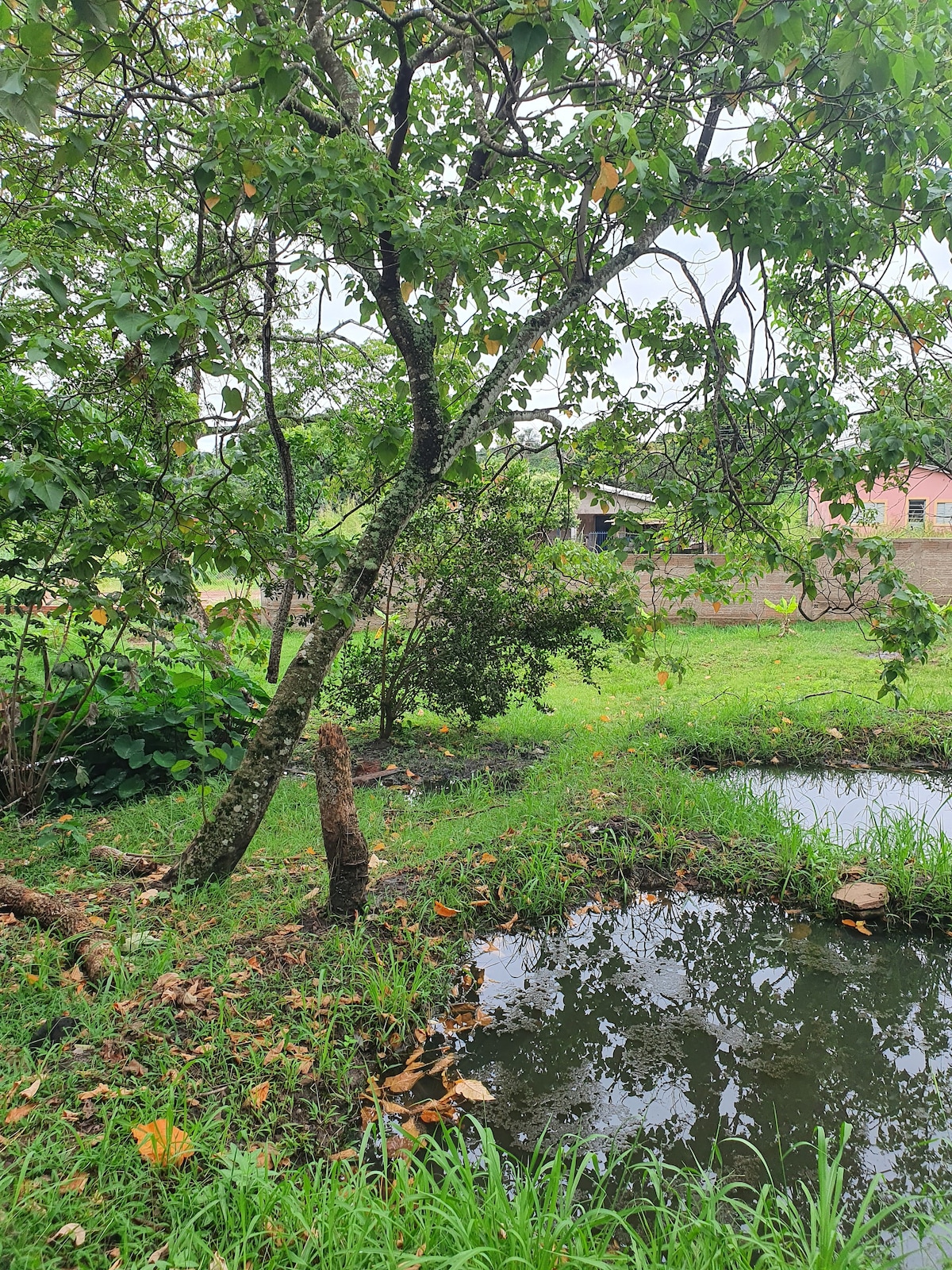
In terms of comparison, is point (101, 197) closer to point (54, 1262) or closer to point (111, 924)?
point (111, 924)

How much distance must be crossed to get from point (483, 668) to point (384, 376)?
234 cm

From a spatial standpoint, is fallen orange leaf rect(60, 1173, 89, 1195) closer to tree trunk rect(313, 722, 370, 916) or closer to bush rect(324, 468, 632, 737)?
tree trunk rect(313, 722, 370, 916)

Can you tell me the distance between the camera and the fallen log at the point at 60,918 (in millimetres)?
2486

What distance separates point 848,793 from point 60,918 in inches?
186

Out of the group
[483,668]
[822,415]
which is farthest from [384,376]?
[822,415]

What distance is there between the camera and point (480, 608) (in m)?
5.59

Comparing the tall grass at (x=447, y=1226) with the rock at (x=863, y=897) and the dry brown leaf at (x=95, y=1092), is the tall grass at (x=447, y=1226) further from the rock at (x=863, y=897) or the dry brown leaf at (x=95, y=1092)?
the rock at (x=863, y=897)

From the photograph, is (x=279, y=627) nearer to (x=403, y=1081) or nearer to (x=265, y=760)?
(x=265, y=760)

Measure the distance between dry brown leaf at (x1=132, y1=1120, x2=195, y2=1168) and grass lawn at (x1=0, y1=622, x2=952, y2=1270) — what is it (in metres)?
0.02

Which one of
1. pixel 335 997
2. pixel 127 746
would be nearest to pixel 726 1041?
pixel 335 997

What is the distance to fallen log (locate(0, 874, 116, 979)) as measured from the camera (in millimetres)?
2486

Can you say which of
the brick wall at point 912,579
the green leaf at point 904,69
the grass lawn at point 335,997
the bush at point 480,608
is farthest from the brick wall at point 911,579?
the green leaf at point 904,69

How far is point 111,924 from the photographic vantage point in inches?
107

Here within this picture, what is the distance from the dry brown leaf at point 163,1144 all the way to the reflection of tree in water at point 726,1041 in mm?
901
